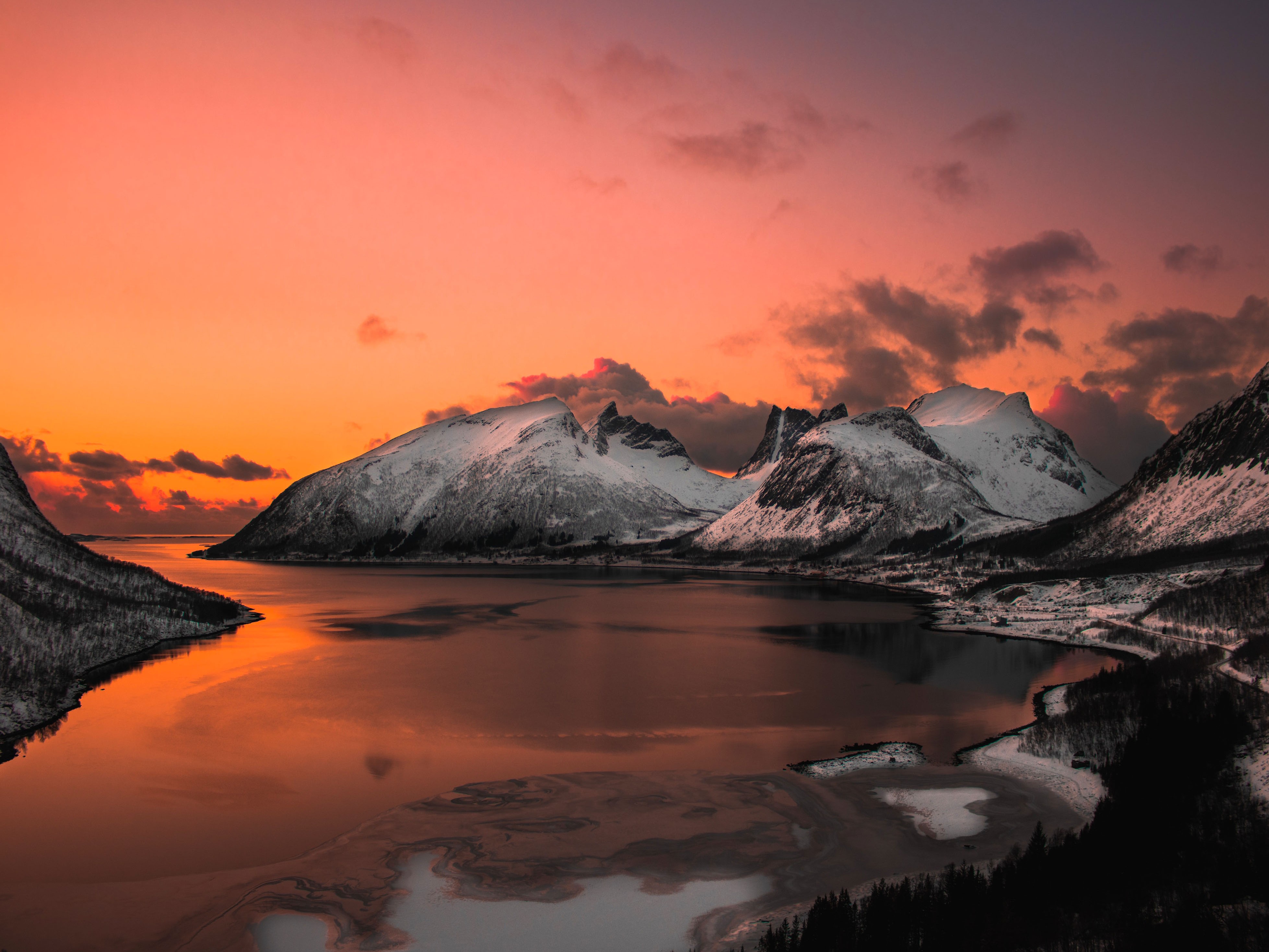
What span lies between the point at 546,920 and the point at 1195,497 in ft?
494

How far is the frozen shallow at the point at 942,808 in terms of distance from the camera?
81.9 ft

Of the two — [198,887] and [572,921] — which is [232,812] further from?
[572,921]

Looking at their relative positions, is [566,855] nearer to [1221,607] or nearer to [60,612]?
[60,612]

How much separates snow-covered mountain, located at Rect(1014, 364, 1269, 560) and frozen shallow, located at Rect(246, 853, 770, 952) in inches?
4537

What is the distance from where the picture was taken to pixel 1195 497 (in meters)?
134

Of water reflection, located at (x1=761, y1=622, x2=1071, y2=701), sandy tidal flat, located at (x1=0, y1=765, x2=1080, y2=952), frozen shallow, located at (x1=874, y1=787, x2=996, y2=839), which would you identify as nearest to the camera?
sandy tidal flat, located at (x1=0, y1=765, x2=1080, y2=952)

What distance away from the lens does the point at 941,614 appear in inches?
3777

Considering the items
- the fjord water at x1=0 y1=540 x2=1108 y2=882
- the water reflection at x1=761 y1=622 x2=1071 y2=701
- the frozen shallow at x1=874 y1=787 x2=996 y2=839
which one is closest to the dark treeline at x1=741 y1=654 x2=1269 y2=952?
the frozen shallow at x1=874 y1=787 x2=996 y2=839

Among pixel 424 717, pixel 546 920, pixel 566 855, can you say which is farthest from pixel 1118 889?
pixel 424 717

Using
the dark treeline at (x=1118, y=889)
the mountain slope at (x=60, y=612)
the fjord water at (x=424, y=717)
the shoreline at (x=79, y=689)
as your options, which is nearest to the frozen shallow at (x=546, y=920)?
the dark treeline at (x=1118, y=889)

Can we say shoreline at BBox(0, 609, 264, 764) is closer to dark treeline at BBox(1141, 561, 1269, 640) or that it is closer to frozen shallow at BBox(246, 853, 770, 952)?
frozen shallow at BBox(246, 853, 770, 952)

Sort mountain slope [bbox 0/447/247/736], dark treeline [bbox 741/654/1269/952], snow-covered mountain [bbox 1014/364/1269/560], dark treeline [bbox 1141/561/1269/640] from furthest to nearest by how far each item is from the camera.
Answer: snow-covered mountain [bbox 1014/364/1269/560] < dark treeline [bbox 1141/561/1269/640] < mountain slope [bbox 0/447/247/736] < dark treeline [bbox 741/654/1269/952]

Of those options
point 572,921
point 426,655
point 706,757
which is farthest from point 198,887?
point 426,655

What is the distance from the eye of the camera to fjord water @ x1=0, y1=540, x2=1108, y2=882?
25.8 metres
